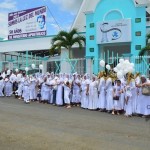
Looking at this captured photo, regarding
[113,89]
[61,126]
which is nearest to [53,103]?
[113,89]

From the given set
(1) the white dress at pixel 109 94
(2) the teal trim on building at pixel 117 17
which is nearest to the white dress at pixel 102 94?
(1) the white dress at pixel 109 94

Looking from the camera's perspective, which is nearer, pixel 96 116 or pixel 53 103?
pixel 96 116

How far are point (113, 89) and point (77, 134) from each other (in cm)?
529

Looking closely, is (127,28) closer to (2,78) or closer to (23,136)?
(2,78)

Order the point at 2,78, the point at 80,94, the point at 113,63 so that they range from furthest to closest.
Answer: the point at 2,78 < the point at 113,63 < the point at 80,94

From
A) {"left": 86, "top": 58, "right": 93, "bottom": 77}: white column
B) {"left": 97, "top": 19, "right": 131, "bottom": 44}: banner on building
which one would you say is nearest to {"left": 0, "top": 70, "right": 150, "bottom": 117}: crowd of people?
{"left": 86, "top": 58, "right": 93, "bottom": 77}: white column

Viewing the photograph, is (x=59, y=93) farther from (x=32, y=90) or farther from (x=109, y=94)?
(x=109, y=94)

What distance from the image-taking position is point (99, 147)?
8.52 m

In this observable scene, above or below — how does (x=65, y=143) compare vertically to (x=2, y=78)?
below

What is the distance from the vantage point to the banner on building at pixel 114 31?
1052 inches

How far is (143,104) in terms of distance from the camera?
553 inches

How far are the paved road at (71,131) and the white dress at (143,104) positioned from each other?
1.97 ft

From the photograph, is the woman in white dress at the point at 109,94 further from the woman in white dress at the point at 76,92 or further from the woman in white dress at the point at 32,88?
the woman in white dress at the point at 32,88

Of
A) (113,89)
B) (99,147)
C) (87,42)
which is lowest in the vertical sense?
(99,147)
